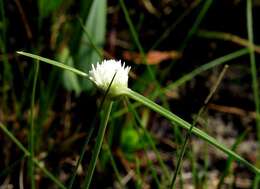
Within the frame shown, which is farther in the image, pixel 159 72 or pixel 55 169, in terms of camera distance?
pixel 159 72

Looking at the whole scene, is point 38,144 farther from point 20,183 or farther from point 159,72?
point 159,72

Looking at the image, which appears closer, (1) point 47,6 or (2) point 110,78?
(2) point 110,78

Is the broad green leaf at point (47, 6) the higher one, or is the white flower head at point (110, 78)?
the broad green leaf at point (47, 6)

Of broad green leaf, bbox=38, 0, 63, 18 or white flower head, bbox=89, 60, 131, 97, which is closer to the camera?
white flower head, bbox=89, 60, 131, 97

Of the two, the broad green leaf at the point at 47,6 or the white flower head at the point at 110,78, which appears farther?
the broad green leaf at the point at 47,6

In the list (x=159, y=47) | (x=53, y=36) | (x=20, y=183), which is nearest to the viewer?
(x=20, y=183)

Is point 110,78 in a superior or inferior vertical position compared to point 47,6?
inferior

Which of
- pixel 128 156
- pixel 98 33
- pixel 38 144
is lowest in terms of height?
pixel 128 156

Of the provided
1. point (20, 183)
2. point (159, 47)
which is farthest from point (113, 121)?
point (159, 47)

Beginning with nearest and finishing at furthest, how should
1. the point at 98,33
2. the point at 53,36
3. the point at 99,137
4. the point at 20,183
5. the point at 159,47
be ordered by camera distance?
the point at 99,137 < the point at 20,183 < the point at 98,33 < the point at 53,36 < the point at 159,47

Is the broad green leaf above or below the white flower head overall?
above

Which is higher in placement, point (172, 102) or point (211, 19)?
point (211, 19)
